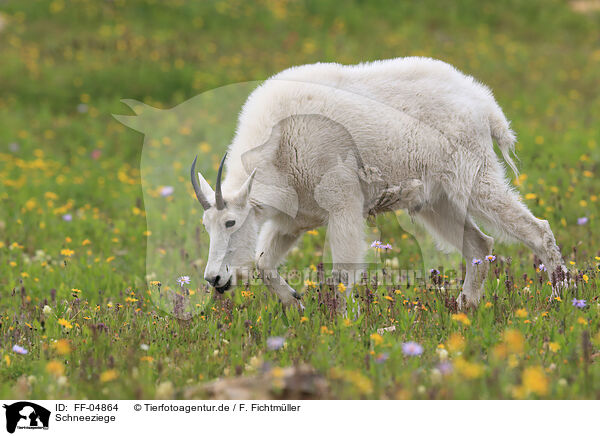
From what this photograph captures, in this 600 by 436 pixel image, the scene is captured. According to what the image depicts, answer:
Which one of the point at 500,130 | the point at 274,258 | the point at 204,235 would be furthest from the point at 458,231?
the point at 204,235

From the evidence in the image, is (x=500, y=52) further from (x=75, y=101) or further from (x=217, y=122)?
(x=75, y=101)

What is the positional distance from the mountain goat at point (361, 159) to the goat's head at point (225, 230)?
0.09 meters

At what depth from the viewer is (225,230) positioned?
4.44 meters

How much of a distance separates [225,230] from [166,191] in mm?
3362

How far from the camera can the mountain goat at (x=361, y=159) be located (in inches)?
194

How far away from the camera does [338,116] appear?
16.5ft

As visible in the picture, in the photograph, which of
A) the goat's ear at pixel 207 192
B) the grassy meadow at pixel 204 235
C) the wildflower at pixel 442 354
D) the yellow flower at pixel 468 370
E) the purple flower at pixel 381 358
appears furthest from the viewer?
the goat's ear at pixel 207 192

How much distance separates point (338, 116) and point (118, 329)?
2151mm
